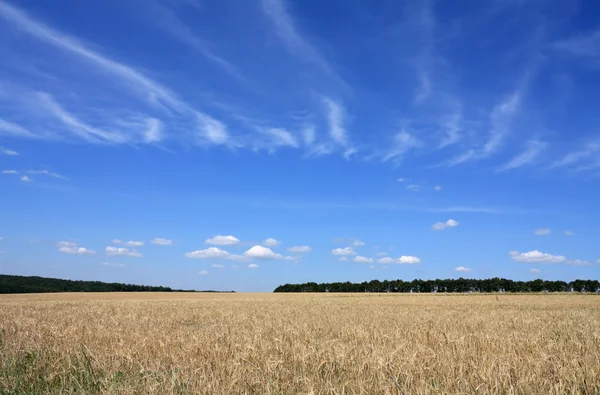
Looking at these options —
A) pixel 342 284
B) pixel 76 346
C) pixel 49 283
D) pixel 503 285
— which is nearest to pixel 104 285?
pixel 49 283

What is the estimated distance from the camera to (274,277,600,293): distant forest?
4192 inches

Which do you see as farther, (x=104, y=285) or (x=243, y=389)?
(x=104, y=285)

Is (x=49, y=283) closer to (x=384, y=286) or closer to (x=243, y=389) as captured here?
(x=384, y=286)

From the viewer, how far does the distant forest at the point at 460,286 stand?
10648cm

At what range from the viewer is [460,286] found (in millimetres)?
118062

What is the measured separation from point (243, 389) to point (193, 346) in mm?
2869

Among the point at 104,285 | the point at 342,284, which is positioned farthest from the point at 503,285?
the point at 104,285

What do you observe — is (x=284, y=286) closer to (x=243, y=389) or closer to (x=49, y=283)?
(x=49, y=283)

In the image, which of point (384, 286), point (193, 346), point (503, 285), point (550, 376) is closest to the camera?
point (550, 376)

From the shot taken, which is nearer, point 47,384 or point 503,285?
point 47,384

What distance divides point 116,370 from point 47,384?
803 mm

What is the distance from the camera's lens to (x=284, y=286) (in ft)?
438

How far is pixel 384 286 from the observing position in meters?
125

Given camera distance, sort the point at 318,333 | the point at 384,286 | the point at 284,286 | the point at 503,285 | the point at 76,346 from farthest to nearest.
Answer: the point at 284,286, the point at 384,286, the point at 503,285, the point at 318,333, the point at 76,346
